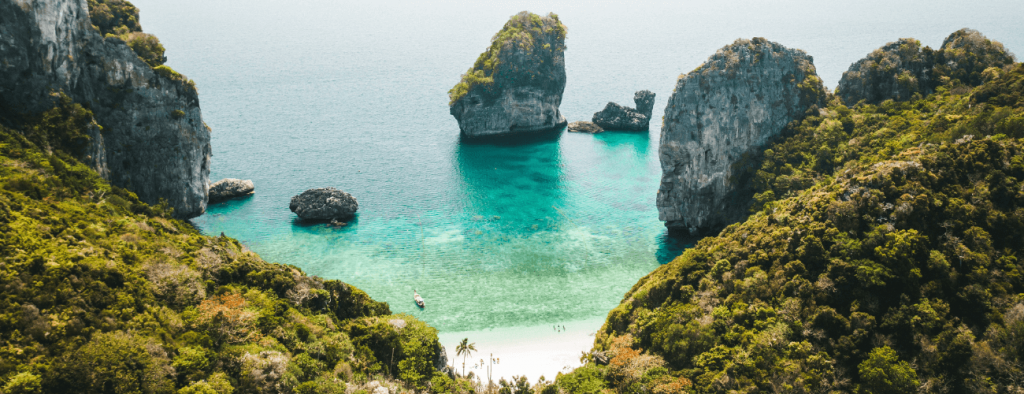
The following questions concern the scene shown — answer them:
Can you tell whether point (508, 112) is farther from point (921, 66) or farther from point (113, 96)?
point (113, 96)

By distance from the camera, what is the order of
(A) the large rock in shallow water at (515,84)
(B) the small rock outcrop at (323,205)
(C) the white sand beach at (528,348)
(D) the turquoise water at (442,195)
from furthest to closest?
(A) the large rock in shallow water at (515,84), (B) the small rock outcrop at (323,205), (D) the turquoise water at (442,195), (C) the white sand beach at (528,348)

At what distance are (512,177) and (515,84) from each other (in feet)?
105

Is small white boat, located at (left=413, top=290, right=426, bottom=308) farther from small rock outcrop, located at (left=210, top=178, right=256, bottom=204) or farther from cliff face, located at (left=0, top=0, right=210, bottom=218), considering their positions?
small rock outcrop, located at (left=210, top=178, right=256, bottom=204)

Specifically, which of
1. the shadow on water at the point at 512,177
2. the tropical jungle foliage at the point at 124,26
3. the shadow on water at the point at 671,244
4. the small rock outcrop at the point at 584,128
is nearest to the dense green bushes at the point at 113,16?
the tropical jungle foliage at the point at 124,26

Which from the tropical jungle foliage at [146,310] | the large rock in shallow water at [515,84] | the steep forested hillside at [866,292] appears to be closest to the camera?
the tropical jungle foliage at [146,310]

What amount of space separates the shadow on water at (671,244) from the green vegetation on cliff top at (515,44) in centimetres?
6075

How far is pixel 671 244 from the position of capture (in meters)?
85.6

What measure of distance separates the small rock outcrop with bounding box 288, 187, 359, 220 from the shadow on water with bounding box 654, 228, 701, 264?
44.2 m

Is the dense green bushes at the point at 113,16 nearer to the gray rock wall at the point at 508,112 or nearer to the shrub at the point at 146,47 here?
the shrub at the point at 146,47

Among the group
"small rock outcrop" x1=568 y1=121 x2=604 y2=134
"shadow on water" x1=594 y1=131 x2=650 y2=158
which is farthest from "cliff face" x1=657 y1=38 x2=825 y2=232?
"small rock outcrop" x1=568 y1=121 x2=604 y2=134

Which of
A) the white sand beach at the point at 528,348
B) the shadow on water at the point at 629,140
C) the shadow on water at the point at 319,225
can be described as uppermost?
the shadow on water at the point at 629,140

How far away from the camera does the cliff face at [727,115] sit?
82.9 meters

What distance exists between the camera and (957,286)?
42969 mm

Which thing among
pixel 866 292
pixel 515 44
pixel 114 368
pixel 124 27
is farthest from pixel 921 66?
pixel 124 27
